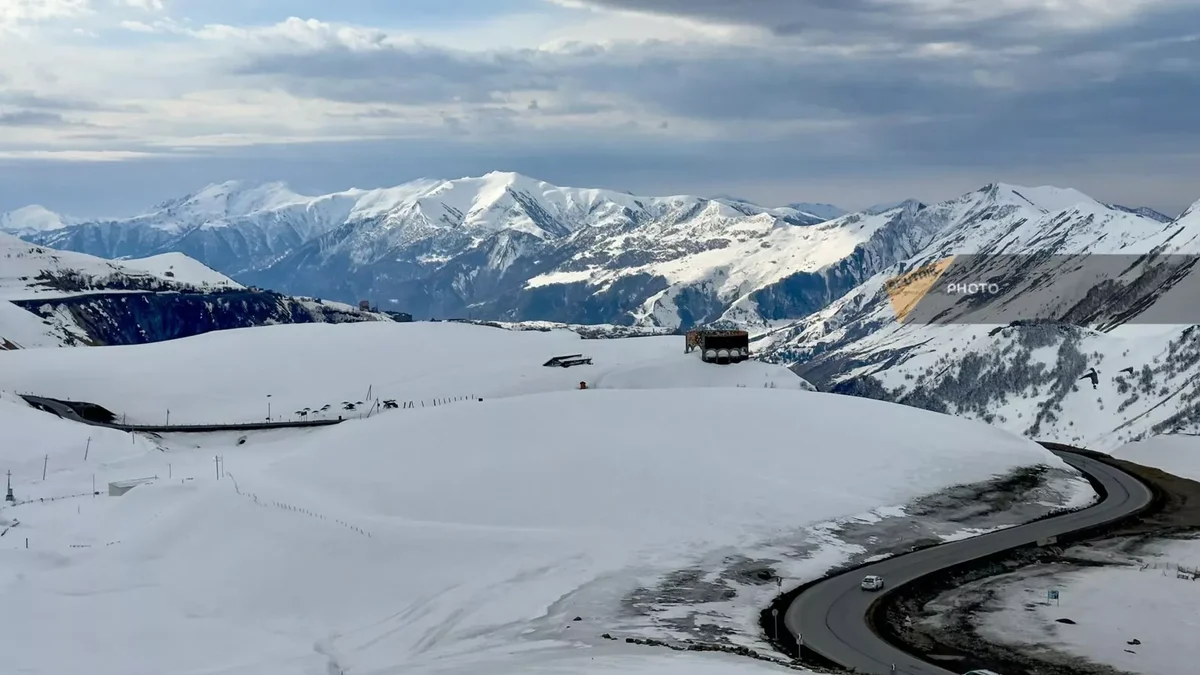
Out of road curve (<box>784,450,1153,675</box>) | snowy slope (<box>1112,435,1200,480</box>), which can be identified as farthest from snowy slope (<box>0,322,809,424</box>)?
road curve (<box>784,450,1153,675</box>)

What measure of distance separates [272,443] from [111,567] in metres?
57.6

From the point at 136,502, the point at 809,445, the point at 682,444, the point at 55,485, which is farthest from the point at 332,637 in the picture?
the point at 809,445

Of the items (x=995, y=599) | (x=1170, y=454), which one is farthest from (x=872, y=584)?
(x=1170, y=454)

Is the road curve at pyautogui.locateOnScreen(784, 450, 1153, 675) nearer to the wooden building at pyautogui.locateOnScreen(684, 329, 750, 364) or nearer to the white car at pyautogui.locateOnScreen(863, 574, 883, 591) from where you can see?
the white car at pyautogui.locateOnScreen(863, 574, 883, 591)

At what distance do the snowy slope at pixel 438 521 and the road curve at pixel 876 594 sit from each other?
3194 mm

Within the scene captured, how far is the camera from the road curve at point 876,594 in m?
54.3

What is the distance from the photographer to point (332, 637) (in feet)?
172

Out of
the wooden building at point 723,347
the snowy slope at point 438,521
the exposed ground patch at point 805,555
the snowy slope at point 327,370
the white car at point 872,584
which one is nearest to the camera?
the snowy slope at point 438,521

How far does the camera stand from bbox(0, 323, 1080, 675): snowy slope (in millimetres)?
50625

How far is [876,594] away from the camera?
6606 centimetres

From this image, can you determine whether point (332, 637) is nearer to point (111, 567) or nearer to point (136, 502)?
point (111, 567)

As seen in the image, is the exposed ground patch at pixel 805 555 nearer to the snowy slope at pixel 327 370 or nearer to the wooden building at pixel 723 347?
the snowy slope at pixel 327 370

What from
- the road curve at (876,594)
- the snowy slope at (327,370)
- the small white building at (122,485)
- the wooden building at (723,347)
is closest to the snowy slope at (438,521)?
the small white building at (122,485)

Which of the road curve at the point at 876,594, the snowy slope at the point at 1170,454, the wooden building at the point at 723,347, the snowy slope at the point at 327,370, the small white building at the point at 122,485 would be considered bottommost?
the road curve at the point at 876,594
